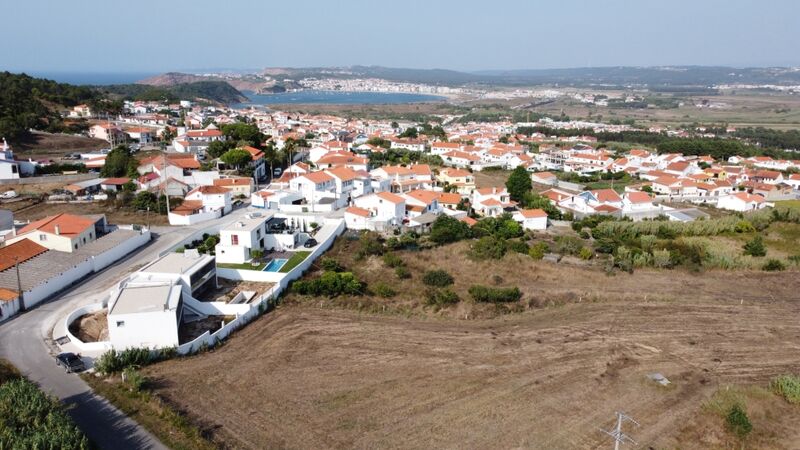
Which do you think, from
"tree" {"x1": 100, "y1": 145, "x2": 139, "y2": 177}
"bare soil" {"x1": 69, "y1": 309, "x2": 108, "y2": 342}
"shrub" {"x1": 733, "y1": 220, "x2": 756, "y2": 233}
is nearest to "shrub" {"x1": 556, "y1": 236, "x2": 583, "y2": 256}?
"shrub" {"x1": 733, "y1": 220, "x2": 756, "y2": 233}

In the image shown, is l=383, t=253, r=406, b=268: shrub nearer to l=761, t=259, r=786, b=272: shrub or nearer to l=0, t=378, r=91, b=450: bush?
l=0, t=378, r=91, b=450: bush

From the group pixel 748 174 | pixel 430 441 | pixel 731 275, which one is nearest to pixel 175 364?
pixel 430 441

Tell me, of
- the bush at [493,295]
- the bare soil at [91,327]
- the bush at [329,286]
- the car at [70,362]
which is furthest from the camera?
the bush at [493,295]

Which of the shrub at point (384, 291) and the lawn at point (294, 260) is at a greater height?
the lawn at point (294, 260)

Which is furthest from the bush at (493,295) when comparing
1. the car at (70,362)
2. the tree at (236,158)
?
the tree at (236,158)

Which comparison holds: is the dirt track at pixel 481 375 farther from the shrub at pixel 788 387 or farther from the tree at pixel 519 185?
the tree at pixel 519 185

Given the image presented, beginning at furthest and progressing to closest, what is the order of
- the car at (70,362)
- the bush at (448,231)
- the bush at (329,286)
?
1. the bush at (448,231)
2. the bush at (329,286)
3. the car at (70,362)

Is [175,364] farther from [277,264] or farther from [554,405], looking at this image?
[554,405]

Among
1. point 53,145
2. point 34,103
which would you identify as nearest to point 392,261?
point 53,145
